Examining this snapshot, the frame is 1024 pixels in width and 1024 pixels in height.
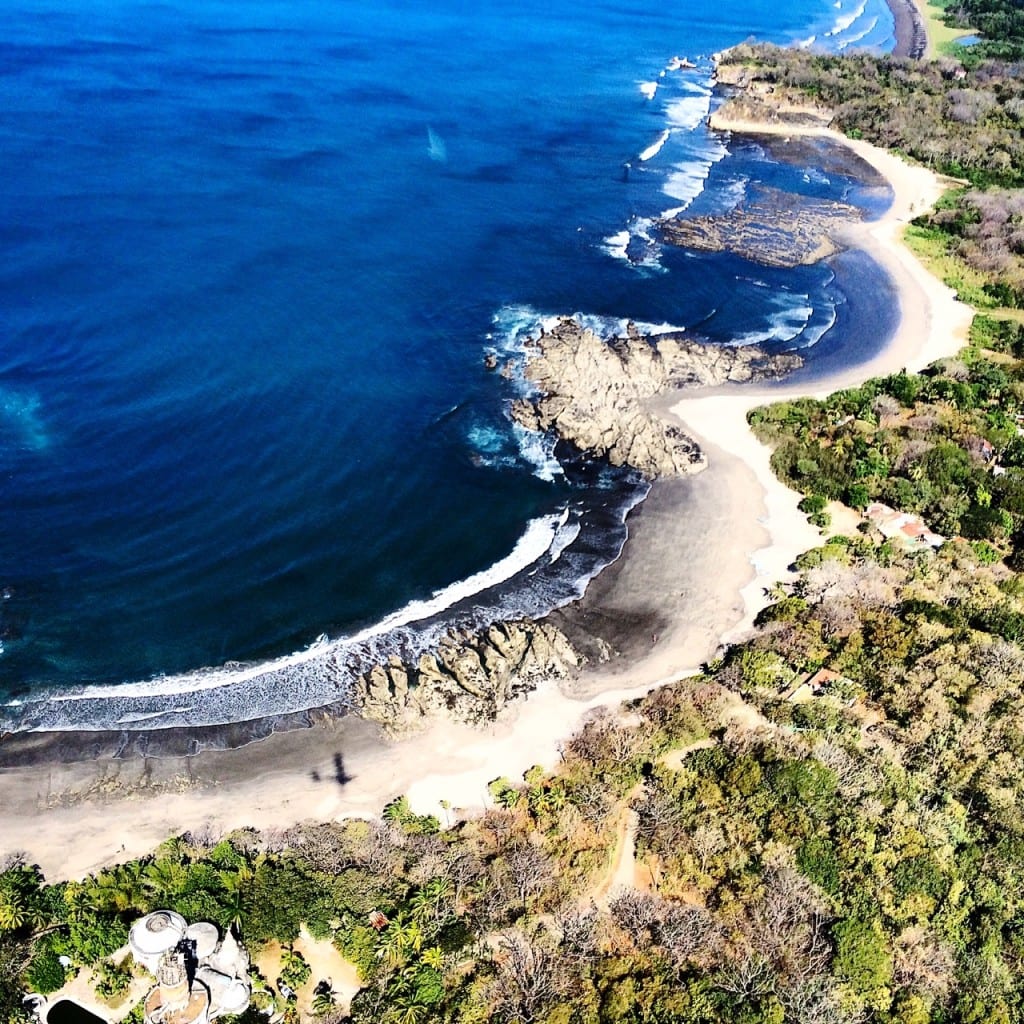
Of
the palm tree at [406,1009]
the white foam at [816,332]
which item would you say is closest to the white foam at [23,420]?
the palm tree at [406,1009]

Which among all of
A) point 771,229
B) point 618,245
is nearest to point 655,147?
point 771,229

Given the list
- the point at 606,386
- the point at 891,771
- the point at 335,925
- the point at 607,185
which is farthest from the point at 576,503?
the point at 607,185

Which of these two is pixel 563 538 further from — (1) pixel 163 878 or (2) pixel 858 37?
(2) pixel 858 37

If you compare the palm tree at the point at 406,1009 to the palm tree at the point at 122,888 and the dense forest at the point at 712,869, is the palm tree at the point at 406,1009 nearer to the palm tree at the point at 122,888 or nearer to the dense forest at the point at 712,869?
the dense forest at the point at 712,869

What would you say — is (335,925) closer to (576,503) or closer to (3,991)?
(3,991)

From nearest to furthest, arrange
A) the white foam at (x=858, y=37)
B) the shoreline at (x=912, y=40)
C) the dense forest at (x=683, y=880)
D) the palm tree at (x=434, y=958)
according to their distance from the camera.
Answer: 1. the dense forest at (x=683, y=880)
2. the palm tree at (x=434, y=958)
3. the shoreline at (x=912, y=40)
4. the white foam at (x=858, y=37)

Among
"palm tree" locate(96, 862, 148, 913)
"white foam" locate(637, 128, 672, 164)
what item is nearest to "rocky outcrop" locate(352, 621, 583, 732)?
"palm tree" locate(96, 862, 148, 913)
